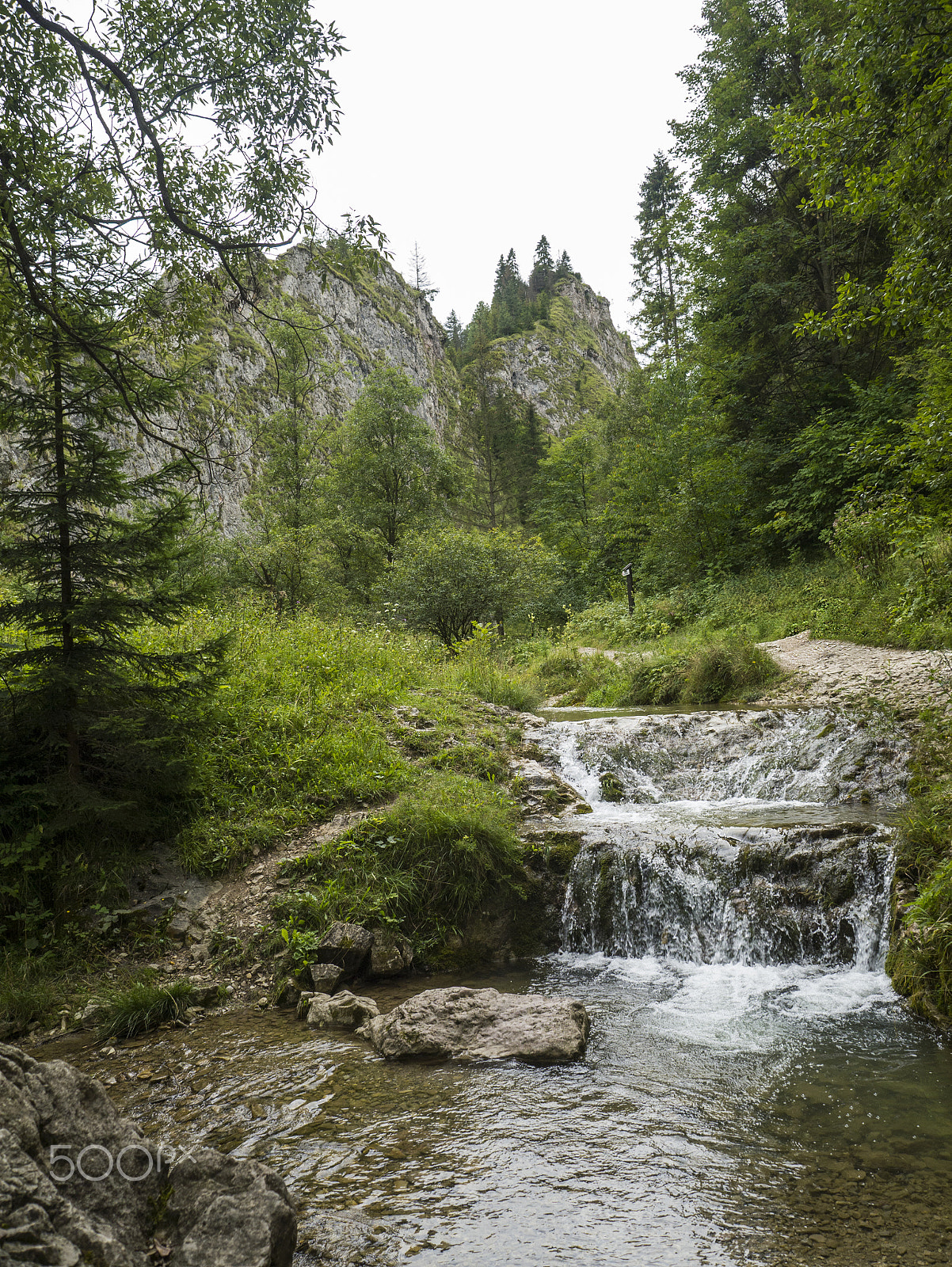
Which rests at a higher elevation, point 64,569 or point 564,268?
point 564,268

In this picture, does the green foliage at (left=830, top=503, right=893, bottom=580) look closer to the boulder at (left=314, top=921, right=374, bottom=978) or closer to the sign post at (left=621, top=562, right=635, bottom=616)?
the sign post at (left=621, top=562, right=635, bottom=616)

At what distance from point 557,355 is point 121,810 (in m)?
78.9

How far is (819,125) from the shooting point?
20.8 feet

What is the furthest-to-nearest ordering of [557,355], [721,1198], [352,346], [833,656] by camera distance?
[557,355] < [352,346] < [833,656] < [721,1198]

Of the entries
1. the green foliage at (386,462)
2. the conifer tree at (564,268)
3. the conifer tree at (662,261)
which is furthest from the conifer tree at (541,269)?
the green foliage at (386,462)

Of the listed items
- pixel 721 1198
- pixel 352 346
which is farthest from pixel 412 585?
pixel 352 346

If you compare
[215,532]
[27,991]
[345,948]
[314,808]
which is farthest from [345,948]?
[215,532]

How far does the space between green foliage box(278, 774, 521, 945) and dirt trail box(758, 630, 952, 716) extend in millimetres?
5743

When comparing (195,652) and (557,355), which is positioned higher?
(557,355)

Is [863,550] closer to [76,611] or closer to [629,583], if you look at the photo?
[629,583]

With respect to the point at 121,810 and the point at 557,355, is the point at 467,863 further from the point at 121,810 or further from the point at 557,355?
the point at 557,355

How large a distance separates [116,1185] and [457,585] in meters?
16.5

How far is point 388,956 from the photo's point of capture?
5180 mm

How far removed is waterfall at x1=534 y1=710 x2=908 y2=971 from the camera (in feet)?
17.5
